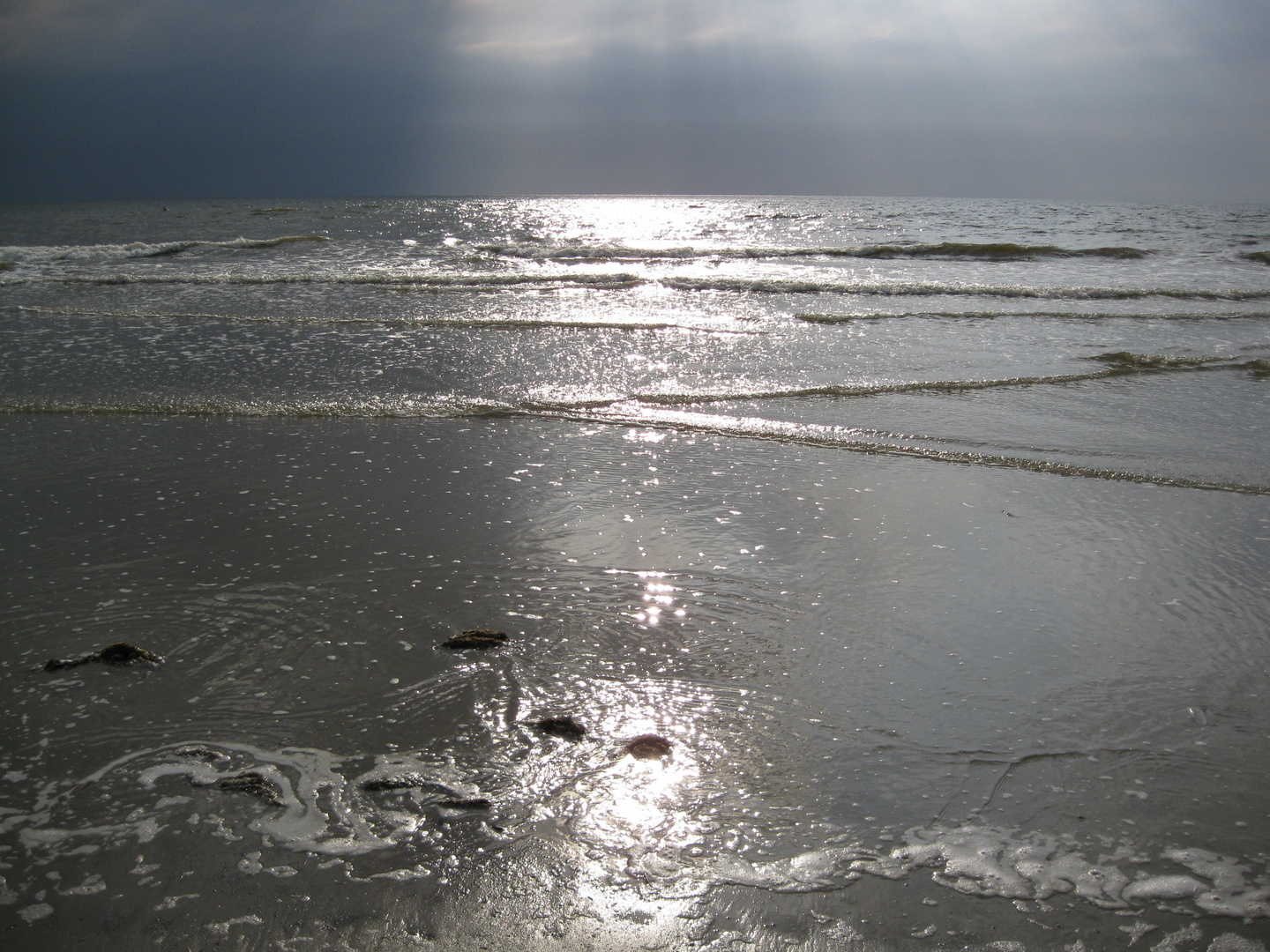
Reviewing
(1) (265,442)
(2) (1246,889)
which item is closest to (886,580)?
(2) (1246,889)

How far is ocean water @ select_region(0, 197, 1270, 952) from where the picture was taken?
88.3 inches

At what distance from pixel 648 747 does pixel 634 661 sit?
593 millimetres

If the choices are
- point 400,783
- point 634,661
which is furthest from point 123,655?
point 634,661

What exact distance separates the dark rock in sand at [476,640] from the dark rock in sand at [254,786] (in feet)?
3.09

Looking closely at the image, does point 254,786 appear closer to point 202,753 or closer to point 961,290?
point 202,753

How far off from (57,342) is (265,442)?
→ 5884 millimetres

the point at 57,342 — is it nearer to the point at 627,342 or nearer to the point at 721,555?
the point at 627,342

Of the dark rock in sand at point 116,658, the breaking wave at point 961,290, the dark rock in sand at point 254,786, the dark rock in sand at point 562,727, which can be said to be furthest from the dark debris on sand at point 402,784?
the breaking wave at point 961,290

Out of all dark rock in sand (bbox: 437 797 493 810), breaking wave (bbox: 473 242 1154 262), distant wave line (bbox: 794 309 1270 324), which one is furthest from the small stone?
breaking wave (bbox: 473 242 1154 262)

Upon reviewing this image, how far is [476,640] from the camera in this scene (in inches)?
136

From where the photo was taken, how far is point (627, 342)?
1068 centimetres

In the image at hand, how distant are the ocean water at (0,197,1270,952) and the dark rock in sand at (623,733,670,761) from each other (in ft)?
0.09

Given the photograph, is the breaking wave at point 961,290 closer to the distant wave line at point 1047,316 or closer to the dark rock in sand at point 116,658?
the distant wave line at point 1047,316

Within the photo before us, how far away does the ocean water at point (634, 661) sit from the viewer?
2242mm
